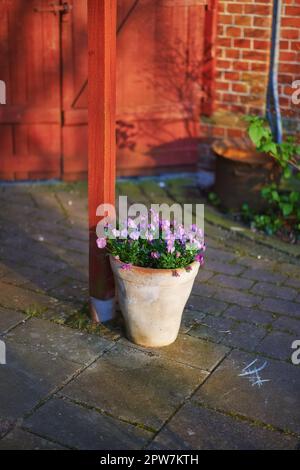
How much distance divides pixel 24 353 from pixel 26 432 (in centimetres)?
73

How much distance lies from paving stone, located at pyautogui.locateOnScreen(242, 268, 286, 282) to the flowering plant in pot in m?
1.07

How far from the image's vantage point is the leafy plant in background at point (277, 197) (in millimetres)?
5359

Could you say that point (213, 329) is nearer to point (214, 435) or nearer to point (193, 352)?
point (193, 352)

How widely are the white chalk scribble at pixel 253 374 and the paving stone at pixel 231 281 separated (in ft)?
3.21

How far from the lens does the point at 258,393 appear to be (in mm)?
3500

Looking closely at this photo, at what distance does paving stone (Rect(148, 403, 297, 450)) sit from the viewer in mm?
3078

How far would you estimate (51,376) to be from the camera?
357 centimetres

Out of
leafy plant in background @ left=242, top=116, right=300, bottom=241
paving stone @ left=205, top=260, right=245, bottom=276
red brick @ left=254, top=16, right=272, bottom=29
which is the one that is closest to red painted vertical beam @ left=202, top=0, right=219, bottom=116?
red brick @ left=254, top=16, right=272, bottom=29

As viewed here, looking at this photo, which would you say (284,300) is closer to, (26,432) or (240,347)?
(240,347)

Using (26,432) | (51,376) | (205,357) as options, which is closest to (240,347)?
(205,357)

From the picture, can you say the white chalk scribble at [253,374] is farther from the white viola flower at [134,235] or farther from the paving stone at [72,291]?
the paving stone at [72,291]

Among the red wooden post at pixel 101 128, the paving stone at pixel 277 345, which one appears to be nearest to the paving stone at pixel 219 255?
the paving stone at pixel 277 345

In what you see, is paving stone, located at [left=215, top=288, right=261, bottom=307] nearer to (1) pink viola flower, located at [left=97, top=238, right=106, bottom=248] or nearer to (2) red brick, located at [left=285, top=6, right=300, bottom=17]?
(1) pink viola flower, located at [left=97, top=238, right=106, bottom=248]

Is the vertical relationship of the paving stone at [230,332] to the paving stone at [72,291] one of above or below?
below
